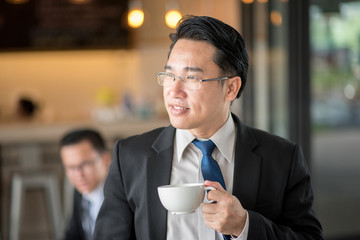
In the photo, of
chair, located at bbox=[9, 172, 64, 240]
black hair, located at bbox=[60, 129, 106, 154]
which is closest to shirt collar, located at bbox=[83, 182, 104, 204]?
black hair, located at bbox=[60, 129, 106, 154]

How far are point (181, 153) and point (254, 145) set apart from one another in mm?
183

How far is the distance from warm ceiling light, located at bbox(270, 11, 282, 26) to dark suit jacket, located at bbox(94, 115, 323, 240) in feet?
8.70

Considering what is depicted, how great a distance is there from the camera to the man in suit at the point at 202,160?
4.11 ft

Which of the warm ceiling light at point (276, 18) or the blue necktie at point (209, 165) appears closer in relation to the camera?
the blue necktie at point (209, 165)

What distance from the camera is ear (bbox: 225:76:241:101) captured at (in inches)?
52.2

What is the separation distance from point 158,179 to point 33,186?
3072 millimetres

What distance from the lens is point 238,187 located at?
1.31 m

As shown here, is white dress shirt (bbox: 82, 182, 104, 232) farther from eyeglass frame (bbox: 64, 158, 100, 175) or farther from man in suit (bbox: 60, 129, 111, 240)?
eyeglass frame (bbox: 64, 158, 100, 175)

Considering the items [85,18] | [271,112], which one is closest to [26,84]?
[85,18]

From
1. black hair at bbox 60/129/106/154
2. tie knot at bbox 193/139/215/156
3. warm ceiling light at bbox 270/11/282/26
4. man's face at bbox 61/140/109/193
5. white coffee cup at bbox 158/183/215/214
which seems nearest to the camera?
white coffee cup at bbox 158/183/215/214

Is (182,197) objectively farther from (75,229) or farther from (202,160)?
(75,229)

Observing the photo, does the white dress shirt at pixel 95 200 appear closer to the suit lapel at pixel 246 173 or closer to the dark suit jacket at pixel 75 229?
the dark suit jacket at pixel 75 229

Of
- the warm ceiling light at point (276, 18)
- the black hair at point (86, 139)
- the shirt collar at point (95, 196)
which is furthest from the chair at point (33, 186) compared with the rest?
the warm ceiling light at point (276, 18)

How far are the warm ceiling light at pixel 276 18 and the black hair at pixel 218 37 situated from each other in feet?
8.79
